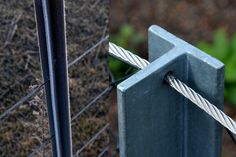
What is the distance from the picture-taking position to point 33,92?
2.99 feet

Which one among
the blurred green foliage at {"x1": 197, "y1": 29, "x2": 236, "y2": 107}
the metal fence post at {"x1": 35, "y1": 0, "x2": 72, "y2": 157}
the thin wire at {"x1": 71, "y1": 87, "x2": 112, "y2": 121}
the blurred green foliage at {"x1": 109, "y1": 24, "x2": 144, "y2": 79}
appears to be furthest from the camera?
the blurred green foliage at {"x1": 109, "y1": 24, "x2": 144, "y2": 79}

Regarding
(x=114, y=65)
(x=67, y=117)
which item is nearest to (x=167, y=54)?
(x=67, y=117)

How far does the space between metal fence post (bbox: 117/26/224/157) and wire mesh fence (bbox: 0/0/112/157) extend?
0.26ft

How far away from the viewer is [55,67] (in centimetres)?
90

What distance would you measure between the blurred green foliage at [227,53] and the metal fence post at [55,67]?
262 centimetres

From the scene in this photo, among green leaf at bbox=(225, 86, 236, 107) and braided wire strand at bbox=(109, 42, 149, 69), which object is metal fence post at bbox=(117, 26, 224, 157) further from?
green leaf at bbox=(225, 86, 236, 107)

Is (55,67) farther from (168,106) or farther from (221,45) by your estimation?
(221,45)

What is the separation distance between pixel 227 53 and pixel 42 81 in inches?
111

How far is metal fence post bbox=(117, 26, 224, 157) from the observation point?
3.04 feet

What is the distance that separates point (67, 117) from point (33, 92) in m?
0.07

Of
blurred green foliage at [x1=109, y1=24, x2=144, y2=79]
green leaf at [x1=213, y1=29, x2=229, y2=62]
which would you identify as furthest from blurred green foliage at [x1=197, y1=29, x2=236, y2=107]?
blurred green foliage at [x1=109, y1=24, x2=144, y2=79]

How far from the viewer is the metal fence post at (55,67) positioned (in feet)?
2.81

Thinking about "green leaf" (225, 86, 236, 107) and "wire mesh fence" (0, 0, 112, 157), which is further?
"green leaf" (225, 86, 236, 107)

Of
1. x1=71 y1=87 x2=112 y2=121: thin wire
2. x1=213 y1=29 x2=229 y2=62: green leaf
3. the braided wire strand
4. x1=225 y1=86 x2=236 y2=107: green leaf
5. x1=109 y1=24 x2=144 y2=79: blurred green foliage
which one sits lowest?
x1=225 y1=86 x2=236 y2=107: green leaf
